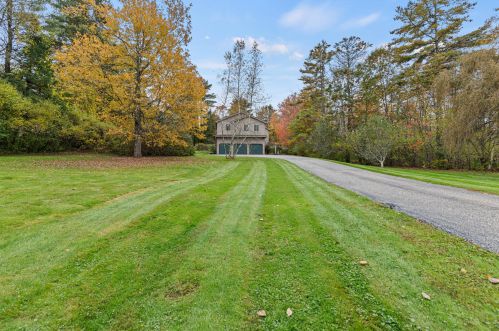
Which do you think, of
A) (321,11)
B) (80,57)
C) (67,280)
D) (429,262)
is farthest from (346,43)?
(67,280)

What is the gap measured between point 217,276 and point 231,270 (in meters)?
0.21

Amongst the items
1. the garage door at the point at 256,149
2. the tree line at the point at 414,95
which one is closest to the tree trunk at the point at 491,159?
the tree line at the point at 414,95

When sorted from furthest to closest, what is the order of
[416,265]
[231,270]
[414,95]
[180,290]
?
[414,95] → [416,265] → [231,270] → [180,290]

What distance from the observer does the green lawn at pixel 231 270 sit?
2.17 m

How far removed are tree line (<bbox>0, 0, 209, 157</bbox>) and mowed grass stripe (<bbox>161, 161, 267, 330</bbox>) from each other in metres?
13.5

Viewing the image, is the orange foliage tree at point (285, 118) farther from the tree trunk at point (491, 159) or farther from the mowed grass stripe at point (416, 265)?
the mowed grass stripe at point (416, 265)

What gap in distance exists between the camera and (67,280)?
2674mm

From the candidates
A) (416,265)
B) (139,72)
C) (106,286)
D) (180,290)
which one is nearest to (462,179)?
(416,265)

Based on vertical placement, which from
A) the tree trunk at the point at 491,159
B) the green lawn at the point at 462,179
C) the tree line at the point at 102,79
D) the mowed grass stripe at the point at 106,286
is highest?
the tree line at the point at 102,79

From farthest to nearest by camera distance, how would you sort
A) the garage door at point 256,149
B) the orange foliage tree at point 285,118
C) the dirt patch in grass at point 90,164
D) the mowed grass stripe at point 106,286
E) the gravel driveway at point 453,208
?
the orange foliage tree at point 285,118, the garage door at point 256,149, the dirt patch in grass at point 90,164, the gravel driveway at point 453,208, the mowed grass stripe at point 106,286

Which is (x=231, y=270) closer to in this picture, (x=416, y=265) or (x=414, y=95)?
(x=416, y=265)

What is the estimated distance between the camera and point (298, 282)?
274 centimetres

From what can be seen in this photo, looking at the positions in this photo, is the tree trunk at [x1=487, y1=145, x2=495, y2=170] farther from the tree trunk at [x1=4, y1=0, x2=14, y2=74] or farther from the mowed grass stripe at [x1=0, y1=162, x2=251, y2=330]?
the tree trunk at [x1=4, y1=0, x2=14, y2=74]

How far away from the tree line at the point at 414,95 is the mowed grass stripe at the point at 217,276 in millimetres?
19327
